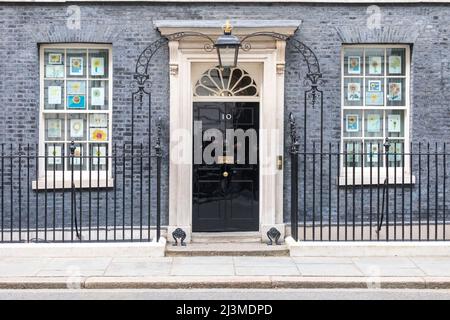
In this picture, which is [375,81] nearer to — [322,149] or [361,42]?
[361,42]

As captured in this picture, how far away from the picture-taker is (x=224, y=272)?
908 centimetres

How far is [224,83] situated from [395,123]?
3.13 m

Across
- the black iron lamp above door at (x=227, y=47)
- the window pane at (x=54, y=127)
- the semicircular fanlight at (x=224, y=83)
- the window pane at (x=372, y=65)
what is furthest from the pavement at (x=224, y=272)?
the window pane at (x=372, y=65)

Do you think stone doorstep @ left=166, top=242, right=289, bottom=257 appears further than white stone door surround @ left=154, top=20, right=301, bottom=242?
No

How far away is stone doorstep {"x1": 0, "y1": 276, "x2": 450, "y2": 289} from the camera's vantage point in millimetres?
8516

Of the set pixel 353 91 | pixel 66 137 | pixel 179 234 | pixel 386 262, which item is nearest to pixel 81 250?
pixel 179 234

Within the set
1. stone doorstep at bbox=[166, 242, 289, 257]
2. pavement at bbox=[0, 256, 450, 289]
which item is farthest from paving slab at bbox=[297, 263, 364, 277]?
stone doorstep at bbox=[166, 242, 289, 257]

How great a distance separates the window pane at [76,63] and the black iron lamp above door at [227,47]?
2.45m

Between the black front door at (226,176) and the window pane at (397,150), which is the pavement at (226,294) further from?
the window pane at (397,150)

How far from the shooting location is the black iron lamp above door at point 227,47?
1010 cm

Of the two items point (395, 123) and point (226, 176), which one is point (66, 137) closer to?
Result: point (226, 176)

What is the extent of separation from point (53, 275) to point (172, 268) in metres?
1.64

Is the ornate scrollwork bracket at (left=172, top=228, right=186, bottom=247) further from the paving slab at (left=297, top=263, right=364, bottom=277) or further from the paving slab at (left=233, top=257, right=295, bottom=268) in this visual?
the paving slab at (left=297, top=263, right=364, bottom=277)

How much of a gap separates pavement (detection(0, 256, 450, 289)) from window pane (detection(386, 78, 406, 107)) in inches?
119
